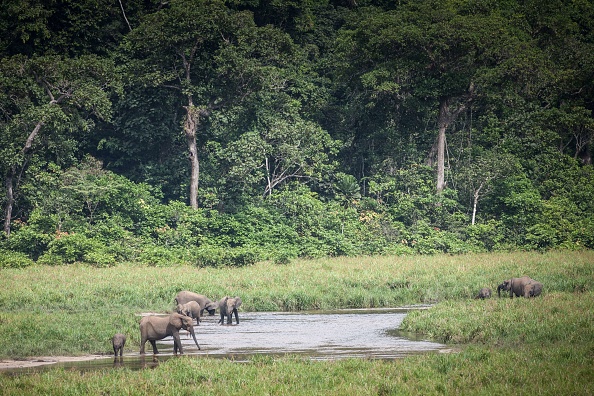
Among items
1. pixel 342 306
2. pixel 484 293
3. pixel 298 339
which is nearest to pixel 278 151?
pixel 342 306

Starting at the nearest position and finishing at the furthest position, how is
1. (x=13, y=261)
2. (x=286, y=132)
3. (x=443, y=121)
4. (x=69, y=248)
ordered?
1. (x=13, y=261)
2. (x=69, y=248)
3. (x=286, y=132)
4. (x=443, y=121)

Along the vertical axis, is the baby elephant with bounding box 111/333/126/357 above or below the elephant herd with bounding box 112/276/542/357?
below

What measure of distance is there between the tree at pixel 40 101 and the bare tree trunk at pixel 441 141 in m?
17.3

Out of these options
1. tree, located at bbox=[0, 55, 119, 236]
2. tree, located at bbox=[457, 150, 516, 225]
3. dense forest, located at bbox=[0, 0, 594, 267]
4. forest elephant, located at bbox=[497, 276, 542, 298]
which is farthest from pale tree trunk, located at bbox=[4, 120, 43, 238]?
forest elephant, located at bbox=[497, 276, 542, 298]

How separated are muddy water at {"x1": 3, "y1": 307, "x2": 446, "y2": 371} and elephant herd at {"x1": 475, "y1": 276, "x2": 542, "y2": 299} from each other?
2.62 metres

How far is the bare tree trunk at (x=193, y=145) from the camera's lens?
4509 centimetres

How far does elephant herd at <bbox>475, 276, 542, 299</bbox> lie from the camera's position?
26297 millimetres

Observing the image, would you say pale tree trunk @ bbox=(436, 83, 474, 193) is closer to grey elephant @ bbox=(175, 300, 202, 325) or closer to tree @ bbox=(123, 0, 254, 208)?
tree @ bbox=(123, 0, 254, 208)

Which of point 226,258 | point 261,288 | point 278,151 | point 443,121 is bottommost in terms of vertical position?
point 261,288

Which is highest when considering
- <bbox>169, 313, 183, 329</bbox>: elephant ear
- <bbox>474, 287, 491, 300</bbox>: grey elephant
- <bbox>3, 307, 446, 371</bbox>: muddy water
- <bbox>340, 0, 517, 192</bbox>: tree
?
<bbox>340, 0, 517, 192</bbox>: tree

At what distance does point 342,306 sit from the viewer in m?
28.8

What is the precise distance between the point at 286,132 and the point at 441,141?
8.31m

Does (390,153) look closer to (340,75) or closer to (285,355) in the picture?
(340,75)

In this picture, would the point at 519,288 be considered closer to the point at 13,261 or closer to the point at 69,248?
the point at 69,248
